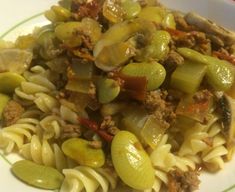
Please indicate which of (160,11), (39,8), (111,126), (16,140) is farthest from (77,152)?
(39,8)

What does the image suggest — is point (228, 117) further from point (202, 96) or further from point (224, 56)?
point (224, 56)

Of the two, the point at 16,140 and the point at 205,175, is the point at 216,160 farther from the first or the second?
the point at 16,140

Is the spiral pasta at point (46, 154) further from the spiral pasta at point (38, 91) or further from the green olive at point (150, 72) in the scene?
the green olive at point (150, 72)

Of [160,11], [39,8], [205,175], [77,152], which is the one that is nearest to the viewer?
[77,152]

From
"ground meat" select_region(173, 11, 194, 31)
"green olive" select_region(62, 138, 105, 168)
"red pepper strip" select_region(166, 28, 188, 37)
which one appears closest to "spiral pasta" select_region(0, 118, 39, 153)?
"green olive" select_region(62, 138, 105, 168)

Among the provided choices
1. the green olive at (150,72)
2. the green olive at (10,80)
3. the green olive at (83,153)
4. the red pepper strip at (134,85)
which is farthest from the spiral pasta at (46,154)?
the green olive at (150,72)

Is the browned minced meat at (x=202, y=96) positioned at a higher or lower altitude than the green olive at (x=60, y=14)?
lower

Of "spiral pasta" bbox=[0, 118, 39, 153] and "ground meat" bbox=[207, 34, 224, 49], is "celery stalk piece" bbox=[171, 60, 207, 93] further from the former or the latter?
"spiral pasta" bbox=[0, 118, 39, 153]
